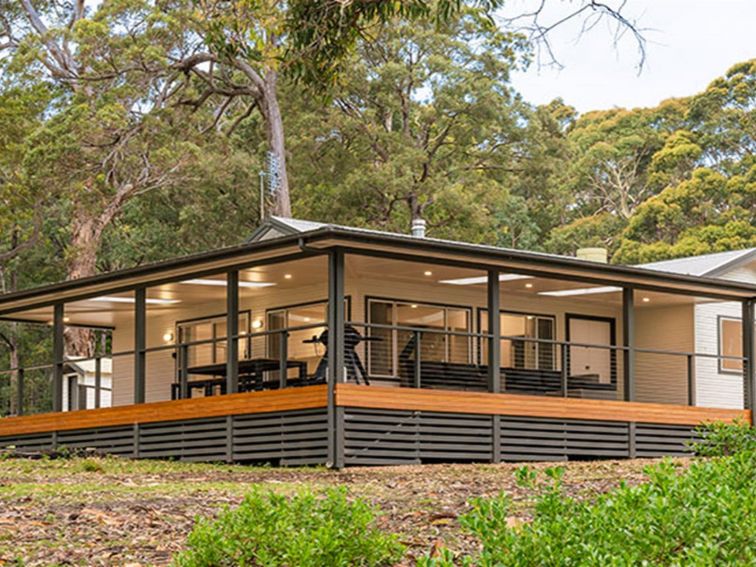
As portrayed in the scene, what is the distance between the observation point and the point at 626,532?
5812 mm

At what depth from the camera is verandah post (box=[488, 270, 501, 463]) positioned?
17.5 m

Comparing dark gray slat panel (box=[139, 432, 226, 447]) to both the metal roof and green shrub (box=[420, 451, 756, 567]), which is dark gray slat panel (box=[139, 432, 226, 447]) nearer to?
the metal roof

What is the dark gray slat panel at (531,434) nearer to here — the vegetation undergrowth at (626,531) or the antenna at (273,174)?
the vegetation undergrowth at (626,531)

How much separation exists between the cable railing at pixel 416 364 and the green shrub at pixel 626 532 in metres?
9.86

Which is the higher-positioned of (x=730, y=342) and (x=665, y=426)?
(x=730, y=342)

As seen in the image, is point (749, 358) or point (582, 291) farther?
point (582, 291)

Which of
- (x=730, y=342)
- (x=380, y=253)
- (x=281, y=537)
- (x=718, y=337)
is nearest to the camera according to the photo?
(x=281, y=537)

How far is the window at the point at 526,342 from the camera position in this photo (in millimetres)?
21594

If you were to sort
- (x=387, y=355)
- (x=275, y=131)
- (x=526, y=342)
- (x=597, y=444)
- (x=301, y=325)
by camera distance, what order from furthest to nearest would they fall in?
(x=275, y=131) < (x=526, y=342) < (x=301, y=325) < (x=387, y=355) < (x=597, y=444)

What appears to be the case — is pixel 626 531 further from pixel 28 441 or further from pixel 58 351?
pixel 28 441

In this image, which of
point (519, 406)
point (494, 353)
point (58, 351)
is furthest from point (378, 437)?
point (58, 351)

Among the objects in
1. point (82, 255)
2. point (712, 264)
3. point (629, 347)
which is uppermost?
point (82, 255)

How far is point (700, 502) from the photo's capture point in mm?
6281

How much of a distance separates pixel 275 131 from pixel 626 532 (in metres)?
28.3
